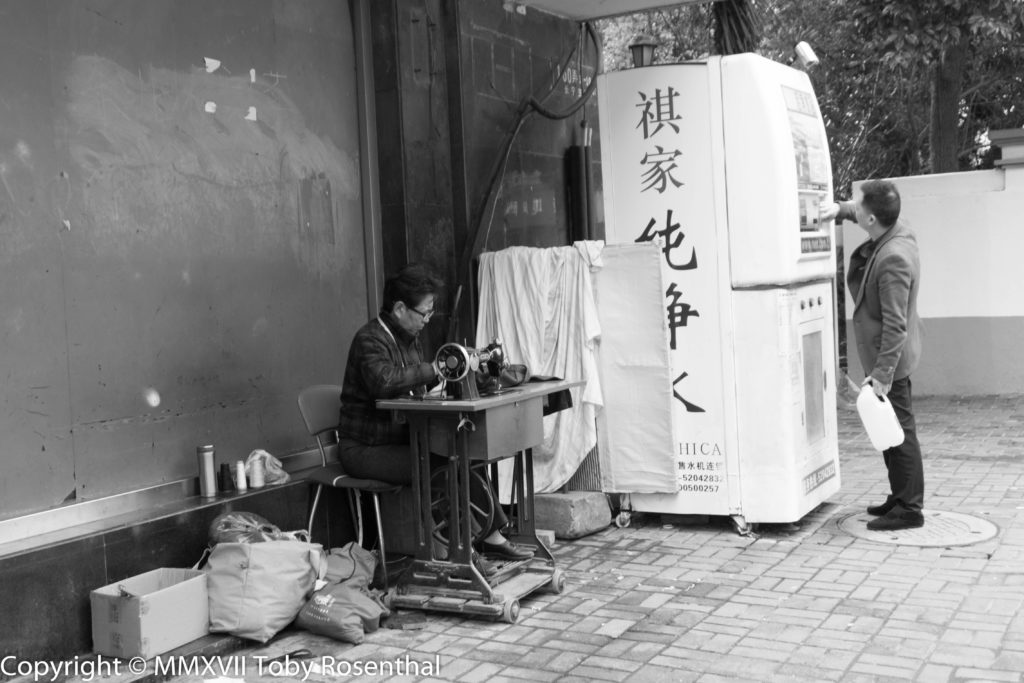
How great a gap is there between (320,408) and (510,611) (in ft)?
5.16

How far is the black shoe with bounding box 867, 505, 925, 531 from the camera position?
622 centimetres

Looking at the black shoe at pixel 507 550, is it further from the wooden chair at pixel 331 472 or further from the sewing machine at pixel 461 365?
the sewing machine at pixel 461 365

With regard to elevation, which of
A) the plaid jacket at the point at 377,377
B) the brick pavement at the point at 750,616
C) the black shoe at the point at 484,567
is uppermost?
the plaid jacket at the point at 377,377

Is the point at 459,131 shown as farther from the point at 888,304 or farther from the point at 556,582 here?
the point at 556,582

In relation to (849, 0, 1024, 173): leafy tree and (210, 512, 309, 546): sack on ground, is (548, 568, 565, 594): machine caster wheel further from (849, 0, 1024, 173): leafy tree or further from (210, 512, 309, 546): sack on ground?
(849, 0, 1024, 173): leafy tree

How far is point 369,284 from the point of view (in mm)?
6656

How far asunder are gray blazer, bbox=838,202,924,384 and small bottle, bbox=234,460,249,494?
3385mm

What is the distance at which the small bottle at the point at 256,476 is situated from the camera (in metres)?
5.50

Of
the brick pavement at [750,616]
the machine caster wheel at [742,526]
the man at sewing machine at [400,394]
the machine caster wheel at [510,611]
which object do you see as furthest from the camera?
the machine caster wheel at [742,526]

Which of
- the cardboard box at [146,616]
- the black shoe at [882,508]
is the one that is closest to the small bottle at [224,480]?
the cardboard box at [146,616]

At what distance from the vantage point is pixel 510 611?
16.1 ft

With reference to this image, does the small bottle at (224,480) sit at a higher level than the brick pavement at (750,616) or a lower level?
higher

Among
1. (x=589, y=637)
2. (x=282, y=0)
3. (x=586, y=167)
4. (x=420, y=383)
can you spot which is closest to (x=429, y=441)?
(x=420, y=383)

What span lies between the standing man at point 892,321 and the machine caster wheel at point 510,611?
2434 millimetres
